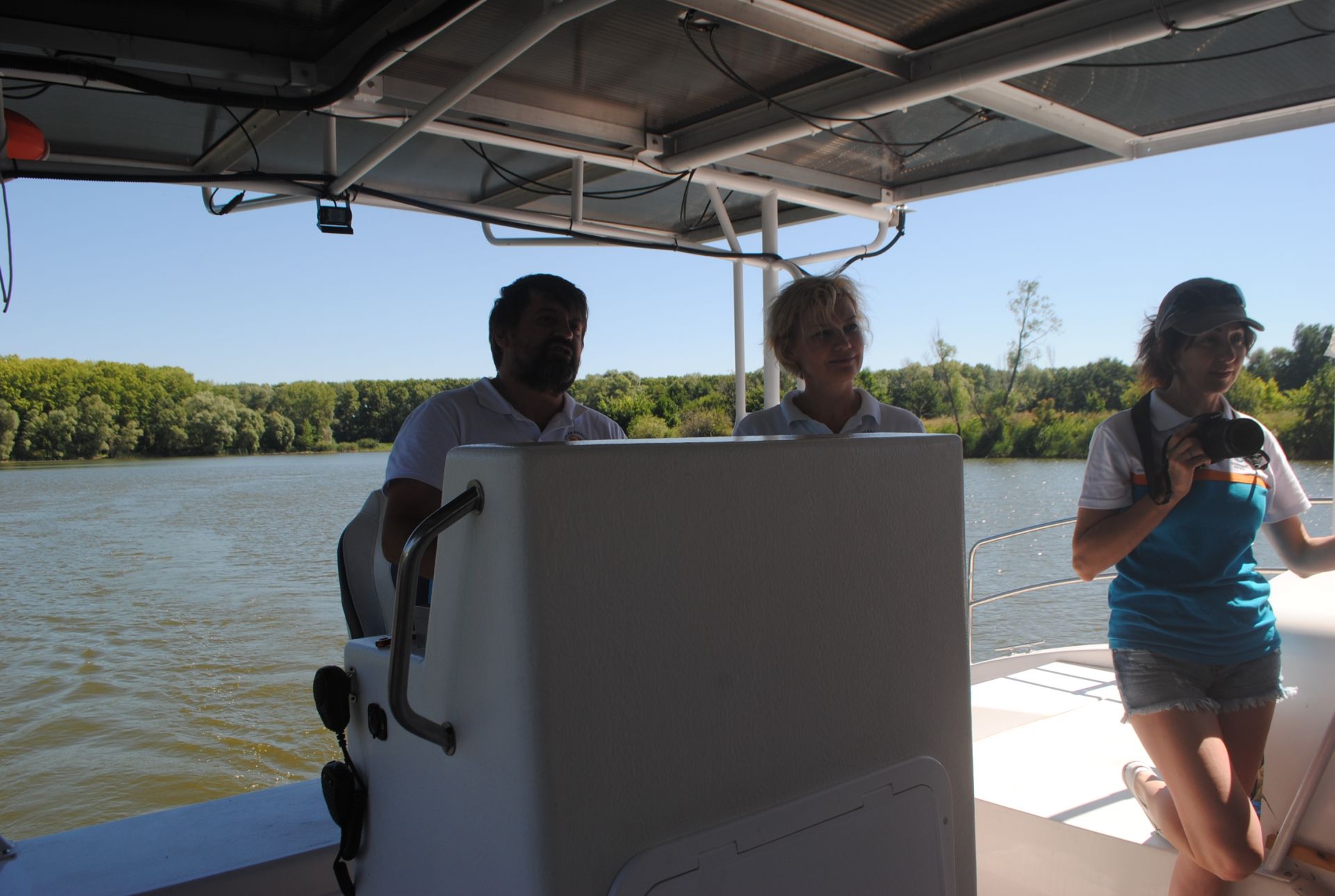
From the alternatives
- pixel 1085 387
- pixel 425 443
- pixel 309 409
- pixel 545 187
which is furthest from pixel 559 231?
pixel 1085 387

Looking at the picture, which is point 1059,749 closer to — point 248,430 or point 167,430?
point 248,430

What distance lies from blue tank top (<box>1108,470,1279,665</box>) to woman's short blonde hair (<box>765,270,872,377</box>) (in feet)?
2.40

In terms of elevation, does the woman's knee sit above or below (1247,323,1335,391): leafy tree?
below

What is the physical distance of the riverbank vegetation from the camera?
13.4 m

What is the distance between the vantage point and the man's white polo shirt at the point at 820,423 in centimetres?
196

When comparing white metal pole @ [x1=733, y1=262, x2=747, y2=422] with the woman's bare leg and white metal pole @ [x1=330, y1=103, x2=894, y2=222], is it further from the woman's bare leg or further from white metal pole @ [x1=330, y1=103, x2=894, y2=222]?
the woman's bare leg

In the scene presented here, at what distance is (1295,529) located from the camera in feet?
6.01

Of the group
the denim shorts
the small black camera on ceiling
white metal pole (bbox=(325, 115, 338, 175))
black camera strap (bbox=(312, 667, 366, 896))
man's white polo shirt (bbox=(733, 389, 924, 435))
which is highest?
white metal pole (bbox=(325, 115, 338, 175))

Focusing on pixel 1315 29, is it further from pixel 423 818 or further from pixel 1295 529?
pixel 423 818

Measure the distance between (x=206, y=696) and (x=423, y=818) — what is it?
340 inches

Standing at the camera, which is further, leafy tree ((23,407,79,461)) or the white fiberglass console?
leafy tree ((23,407,79,461))

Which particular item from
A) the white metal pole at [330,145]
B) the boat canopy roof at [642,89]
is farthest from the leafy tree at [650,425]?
the white metal pole at [330,145]

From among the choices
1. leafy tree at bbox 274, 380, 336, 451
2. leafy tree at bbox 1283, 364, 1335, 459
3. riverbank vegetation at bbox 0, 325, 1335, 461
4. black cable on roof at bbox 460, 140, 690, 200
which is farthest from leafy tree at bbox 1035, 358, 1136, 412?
black cable on roof at bbox 460, 140, 690, 200

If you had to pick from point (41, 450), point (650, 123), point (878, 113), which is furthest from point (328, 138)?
point (41, 450)
